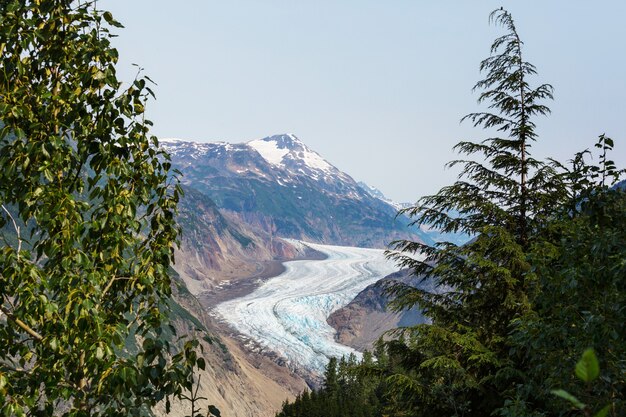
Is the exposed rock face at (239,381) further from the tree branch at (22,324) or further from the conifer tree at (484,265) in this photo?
the tree branch at (22,324)

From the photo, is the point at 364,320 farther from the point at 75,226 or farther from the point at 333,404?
the point at 75,226

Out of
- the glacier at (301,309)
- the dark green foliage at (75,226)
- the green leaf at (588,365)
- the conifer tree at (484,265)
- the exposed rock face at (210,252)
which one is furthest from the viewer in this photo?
the exposed rock face at (210,252)

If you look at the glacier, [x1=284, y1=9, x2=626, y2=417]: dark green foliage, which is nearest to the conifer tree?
[x1=284, y1=9, x2=626, y2=417]: dark green foliage

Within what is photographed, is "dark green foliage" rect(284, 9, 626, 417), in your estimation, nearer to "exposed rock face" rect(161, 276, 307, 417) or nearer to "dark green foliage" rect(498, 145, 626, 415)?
"dark green foliage" rect(498, 145, 626, 415)

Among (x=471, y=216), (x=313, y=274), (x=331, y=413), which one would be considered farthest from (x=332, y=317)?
(x=471, y=216)

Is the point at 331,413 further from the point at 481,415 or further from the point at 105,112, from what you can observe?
the point at 105,112

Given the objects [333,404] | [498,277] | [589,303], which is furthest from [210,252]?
[589,303]

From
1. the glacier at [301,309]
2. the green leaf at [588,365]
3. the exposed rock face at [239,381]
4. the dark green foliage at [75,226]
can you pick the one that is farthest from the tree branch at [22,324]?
the glacier at [301,309]
